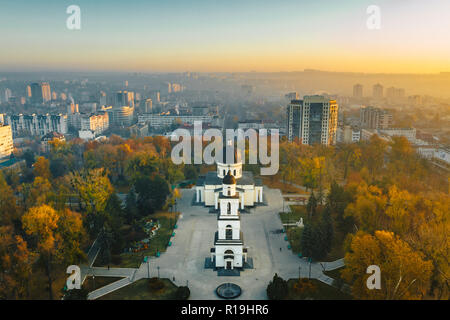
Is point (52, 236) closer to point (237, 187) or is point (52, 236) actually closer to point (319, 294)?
point (319, 294)

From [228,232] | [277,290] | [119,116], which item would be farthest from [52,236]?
[119,116]

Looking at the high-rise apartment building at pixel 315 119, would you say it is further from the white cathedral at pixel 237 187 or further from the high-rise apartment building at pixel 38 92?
the high-rise apartment building at pixel 38 92

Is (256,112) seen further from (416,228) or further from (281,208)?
(416,228)

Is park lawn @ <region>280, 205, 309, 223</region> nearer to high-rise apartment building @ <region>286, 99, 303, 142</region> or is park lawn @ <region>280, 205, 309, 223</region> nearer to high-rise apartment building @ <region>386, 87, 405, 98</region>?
high-rise apartment building @ <region>286, 99, 303, 142</region>

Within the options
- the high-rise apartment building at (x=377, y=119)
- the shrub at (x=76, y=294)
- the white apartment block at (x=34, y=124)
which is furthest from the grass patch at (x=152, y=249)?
the high-rise apartment building at (x=377, y=119)

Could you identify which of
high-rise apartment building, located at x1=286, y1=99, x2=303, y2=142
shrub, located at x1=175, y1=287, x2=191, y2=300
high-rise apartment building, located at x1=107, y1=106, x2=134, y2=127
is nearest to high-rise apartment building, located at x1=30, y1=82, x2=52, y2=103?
high-rise apartment building, located at x1=107, y1=106, x2=134, y2=127
